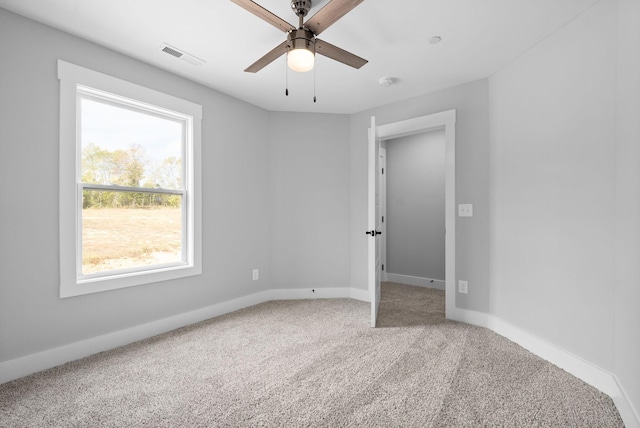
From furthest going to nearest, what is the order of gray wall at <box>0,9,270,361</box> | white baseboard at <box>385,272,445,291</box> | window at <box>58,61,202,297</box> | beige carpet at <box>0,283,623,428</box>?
white baseboard at <box>385,272,445,291</box> < window at <box>58,61,202,297</box> < gray wall at <box>0,9,270,361</box> < beige carpet at <box>0,283,623,428</box>

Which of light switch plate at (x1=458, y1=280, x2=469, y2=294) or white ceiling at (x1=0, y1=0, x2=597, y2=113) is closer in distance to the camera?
white ceiling at (x1=0, y1=0, x2=597, y2=113)

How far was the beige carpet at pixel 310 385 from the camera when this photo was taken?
169cm

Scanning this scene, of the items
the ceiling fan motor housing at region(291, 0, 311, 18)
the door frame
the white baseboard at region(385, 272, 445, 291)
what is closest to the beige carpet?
the door frame

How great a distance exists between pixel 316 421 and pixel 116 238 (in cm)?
222

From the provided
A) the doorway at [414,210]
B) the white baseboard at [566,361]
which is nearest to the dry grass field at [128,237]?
the white baseboard at [566,361]

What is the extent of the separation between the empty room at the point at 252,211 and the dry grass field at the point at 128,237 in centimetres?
2

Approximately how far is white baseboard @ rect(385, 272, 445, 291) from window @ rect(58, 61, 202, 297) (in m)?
3.22

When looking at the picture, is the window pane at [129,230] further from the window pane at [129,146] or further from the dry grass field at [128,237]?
the window pane at [129,146]

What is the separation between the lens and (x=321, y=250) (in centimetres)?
418

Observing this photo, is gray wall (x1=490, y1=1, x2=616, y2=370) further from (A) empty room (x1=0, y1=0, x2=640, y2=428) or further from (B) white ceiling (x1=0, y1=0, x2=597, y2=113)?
(B) white ceiling (x1=0, y1=0, x2=597, y2=113)

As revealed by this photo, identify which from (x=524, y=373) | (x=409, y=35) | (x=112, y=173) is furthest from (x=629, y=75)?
(x=112, y=173)

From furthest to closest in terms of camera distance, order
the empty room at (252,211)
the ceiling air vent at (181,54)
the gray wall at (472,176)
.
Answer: the gray wall at (472,176) → the ceiling air vent at (181,54) → the empty room at (252,211)

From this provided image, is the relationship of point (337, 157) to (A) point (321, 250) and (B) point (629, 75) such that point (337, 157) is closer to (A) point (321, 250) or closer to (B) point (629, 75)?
(A) point (321, 250)

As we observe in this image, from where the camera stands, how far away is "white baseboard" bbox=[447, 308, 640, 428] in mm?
1691
